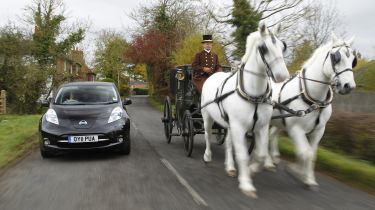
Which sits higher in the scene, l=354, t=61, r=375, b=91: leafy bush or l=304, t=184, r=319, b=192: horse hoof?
l=354, t=61, r=375, b=91: leafy bush

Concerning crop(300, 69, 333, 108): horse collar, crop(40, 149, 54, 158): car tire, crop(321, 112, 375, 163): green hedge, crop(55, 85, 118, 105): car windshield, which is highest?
crop(300, 69, 333, 108): horse collar

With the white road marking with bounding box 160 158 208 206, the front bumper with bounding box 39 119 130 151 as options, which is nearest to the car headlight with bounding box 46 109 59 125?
the front bumper with bounding box 39 119 130 151

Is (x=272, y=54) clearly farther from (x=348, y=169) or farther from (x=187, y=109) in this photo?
(x=187, y=109)

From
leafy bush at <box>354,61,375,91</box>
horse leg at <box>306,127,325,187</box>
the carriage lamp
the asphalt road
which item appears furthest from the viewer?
leafy bush at <box>354,61,375,91</box>

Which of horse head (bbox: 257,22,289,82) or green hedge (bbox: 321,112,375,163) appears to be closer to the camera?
horse head (bbox: 257,22,289,82)

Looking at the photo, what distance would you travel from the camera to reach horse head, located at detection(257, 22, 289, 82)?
5.47 meters

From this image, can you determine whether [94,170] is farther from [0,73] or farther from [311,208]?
[0,73]

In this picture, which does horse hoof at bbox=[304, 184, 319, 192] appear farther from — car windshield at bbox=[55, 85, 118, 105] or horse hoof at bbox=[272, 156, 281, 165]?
car windshield at bbox=[55, 85, 118, 105]

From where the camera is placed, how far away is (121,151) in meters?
9.20

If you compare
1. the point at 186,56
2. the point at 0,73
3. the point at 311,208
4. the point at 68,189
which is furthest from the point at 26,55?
the point at 311,208

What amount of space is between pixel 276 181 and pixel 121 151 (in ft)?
12.0

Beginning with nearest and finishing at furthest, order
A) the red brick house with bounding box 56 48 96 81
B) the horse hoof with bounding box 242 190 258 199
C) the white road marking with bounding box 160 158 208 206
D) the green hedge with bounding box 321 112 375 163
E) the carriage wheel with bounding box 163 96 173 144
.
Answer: the white road marking with bounding box 160 158 208 206, the horse hoof with bounding box 242 190 258 199, the green hedge with bounding box 321 112 375 163, the carriage wheel with bounding box 163 96 173 144, the red brick house with bounding box 56 48 96 81

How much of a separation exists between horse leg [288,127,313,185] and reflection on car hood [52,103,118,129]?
13.5ft

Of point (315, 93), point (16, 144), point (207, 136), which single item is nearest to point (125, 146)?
point (207, 136)
